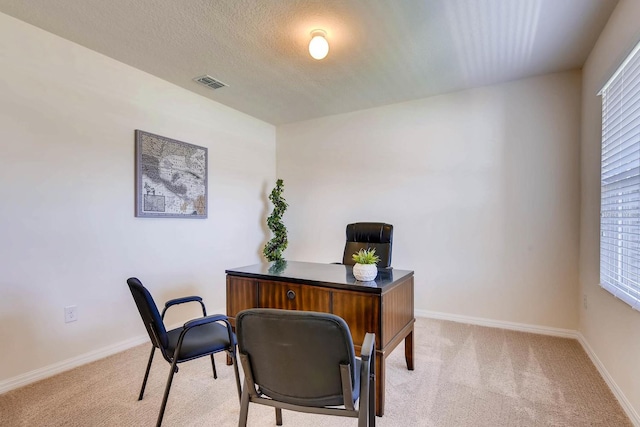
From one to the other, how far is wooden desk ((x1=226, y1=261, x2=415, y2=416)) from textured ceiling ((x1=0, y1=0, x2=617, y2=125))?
5.97 feet

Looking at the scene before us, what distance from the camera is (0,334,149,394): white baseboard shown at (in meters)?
2.21

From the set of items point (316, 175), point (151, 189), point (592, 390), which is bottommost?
point (592, 390)

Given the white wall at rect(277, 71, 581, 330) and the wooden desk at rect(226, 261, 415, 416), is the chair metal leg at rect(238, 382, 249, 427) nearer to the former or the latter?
the wooden desk at rect(226, 261, 415, 416)

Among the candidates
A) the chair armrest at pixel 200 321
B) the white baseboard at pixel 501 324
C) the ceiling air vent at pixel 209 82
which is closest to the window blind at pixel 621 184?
the white baseboard at pixel 501 324

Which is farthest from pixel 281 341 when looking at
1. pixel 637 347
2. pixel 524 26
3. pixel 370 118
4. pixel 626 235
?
pixel 370 118

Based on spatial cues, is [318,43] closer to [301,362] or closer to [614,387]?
[301,362]

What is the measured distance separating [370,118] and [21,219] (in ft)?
11.8

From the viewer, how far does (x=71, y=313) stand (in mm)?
2555

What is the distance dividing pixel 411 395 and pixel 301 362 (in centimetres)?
129

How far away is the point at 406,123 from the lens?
3893 millimetres

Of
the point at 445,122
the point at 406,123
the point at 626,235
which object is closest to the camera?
the point at 626,235

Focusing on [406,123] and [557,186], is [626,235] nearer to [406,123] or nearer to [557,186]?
[557,186]

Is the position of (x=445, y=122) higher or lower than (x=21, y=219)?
higher

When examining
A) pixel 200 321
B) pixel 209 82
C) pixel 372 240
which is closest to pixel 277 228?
pixel 372 240
